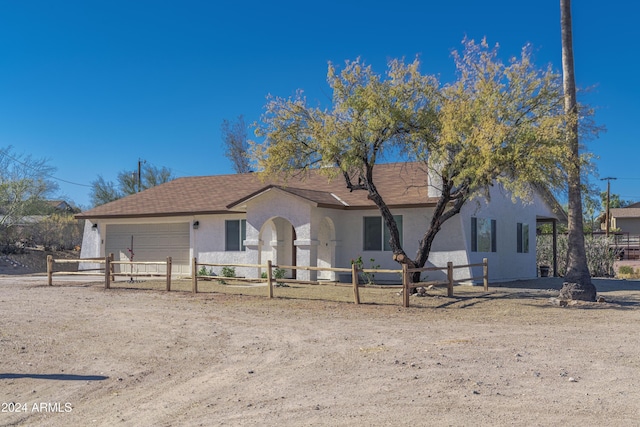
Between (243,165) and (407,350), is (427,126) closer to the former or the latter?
(407,350)

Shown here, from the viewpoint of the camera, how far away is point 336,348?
10.6 m

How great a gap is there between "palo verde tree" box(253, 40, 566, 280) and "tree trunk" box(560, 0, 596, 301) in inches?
16.6

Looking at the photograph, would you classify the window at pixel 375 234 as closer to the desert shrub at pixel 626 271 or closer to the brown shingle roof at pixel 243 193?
the brown shingle roof at pixel 243 193

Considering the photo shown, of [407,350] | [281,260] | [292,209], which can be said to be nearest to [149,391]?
[407,350]

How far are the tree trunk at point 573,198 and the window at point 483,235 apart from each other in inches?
218

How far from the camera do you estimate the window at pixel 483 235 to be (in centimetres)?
2280

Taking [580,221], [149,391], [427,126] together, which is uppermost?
[427,126]

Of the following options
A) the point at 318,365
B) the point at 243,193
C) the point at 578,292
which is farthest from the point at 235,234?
the point at 318,365

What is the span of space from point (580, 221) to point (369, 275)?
7831mm

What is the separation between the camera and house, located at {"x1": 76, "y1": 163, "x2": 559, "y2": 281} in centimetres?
2239

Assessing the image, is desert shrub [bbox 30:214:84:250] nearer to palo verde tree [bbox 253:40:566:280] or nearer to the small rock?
palo verde tree [bbox 253:40:566:280]

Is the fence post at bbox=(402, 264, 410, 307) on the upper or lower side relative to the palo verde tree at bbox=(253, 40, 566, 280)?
lower

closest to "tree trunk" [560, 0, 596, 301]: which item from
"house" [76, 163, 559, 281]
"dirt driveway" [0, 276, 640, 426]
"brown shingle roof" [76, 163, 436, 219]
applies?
"dirt driveway" [0, 276, 640, 426]

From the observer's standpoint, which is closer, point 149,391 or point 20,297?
point 149,391
